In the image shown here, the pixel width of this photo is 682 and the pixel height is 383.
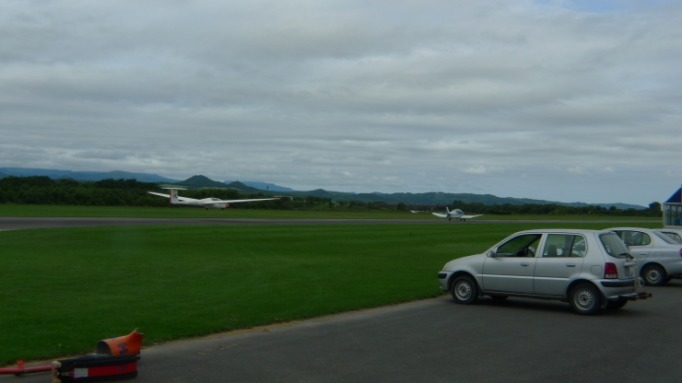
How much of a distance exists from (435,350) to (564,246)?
5.62 m

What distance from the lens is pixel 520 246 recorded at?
1557 cm

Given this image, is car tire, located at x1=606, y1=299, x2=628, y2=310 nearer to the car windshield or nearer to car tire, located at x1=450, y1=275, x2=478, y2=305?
the car windshield

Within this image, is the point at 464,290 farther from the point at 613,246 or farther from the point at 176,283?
the point at 176,283

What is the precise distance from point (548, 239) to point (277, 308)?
5.59 m

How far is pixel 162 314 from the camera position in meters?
13.0

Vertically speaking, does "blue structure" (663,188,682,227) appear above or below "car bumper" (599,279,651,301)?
above

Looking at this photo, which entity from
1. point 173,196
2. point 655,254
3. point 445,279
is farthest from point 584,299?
point 173,196

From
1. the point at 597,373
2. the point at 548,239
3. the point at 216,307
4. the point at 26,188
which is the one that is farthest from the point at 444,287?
the point at 26,188

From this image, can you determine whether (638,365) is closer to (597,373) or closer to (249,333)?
(597,373)

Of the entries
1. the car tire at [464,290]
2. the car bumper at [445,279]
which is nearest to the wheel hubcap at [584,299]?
the car tire at [464,290]

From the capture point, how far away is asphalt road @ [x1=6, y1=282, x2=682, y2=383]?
8.69m

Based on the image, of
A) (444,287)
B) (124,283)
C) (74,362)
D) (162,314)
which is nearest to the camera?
(74,362)

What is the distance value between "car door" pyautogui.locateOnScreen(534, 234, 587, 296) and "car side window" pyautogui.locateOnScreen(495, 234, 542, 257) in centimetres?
33

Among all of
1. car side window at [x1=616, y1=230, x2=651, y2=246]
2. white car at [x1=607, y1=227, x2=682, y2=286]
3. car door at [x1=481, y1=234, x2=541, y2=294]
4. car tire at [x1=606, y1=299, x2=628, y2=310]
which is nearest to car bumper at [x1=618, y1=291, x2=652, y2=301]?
car tire at [x1=606, y1=299, x2=628, y2=310]
